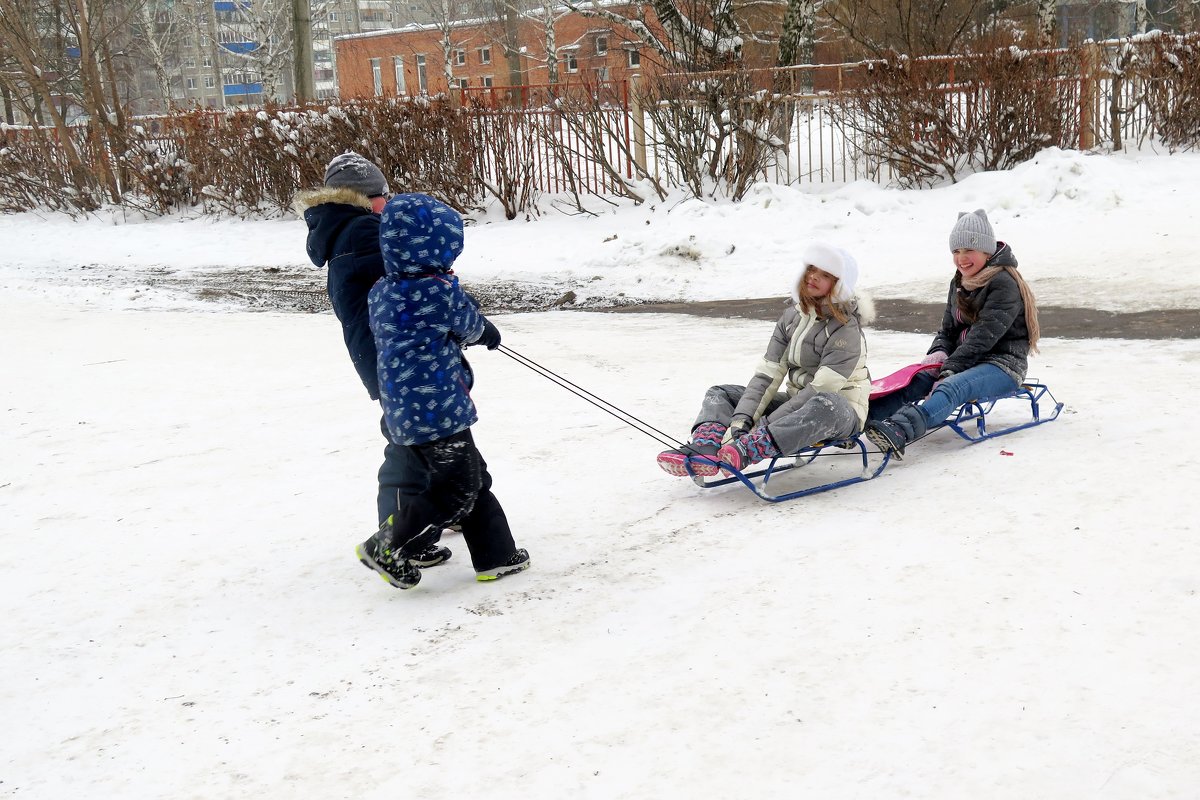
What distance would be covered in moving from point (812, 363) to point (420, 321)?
188 centimetres

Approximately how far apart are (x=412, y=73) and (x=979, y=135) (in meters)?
46.5

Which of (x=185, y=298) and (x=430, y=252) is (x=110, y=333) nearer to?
(x=185, y=298)

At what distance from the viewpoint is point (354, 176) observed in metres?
4.13

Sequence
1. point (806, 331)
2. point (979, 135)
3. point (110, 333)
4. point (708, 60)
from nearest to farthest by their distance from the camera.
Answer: point (806, 331) < point (110, 333) < point (979, 135) < point (708, 60)

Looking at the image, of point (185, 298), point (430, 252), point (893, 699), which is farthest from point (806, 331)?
point (185, 298)

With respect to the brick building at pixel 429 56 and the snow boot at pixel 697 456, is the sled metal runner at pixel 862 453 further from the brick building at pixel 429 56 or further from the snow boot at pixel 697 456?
the brick building at pixel 429 56

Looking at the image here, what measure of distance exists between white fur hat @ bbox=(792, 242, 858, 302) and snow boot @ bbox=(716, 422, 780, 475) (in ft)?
2.22

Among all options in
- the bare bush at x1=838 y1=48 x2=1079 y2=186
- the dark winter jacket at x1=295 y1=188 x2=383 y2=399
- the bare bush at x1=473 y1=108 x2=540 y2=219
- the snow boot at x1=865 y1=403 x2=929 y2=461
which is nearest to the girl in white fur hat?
the snow boot at x1=865 y1=403 x2=929 y2=461

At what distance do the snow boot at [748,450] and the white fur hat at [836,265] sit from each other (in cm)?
68

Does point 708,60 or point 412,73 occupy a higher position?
point 412,73

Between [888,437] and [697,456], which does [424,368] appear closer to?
[697,456]

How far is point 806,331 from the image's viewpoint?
4750 millimetres

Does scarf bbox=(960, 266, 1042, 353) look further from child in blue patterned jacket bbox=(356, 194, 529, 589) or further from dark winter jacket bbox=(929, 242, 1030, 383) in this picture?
child in blue patterned jacket bbox=(356, 194, 529, 589)

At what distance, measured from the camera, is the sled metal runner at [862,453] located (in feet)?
14.9
